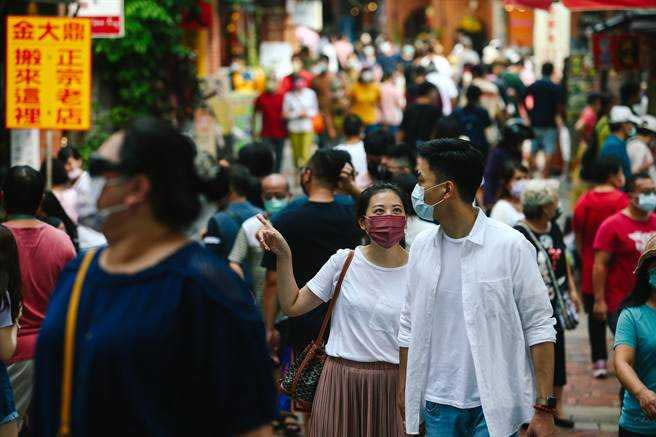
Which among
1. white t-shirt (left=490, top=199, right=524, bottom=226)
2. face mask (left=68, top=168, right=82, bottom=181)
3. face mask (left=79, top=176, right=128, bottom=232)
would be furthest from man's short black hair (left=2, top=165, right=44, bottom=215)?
face mask (left=68, top=168, right=82, bottom=181)

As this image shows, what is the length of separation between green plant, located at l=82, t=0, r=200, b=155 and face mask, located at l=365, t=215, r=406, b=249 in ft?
38.4

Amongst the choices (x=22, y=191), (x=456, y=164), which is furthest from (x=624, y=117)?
(x=456, y=164)

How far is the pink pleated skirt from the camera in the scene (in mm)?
6430

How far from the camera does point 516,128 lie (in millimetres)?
14227

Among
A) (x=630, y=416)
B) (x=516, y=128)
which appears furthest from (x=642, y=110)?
(x=630, y=416)

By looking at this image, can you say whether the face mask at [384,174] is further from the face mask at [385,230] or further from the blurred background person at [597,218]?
the face mask at [385,230]

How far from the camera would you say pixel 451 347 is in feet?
18.2

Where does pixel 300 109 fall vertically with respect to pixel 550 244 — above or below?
above

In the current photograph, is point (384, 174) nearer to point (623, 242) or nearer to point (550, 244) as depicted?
point (550, 244)

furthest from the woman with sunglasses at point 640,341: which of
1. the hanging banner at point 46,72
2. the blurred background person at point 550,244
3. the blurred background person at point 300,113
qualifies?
the blurred background person at point 300,113

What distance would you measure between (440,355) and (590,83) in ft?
64.6

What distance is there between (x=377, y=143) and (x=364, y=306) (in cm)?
505

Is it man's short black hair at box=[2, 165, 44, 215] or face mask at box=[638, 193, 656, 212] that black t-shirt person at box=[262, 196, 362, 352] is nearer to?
man's short black hair at box=[2, 165, 44, 215]

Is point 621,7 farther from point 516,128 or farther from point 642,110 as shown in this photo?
point 642,110
